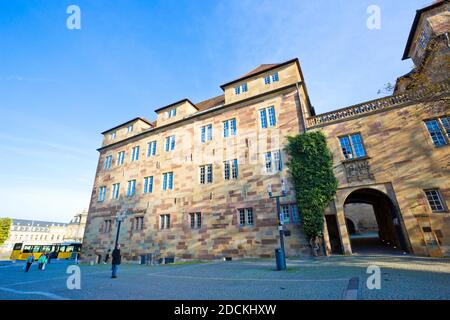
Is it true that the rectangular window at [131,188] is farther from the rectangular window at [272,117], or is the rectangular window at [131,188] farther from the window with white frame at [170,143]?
the rectangular window at [272,117]

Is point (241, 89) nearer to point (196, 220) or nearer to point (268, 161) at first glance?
point (268, 161)

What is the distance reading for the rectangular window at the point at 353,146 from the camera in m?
14.6

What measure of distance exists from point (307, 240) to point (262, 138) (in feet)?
29.1

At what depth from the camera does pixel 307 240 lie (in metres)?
14.4

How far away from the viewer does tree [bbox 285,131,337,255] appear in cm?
1410

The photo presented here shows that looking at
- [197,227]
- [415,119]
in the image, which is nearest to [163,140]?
[197,227]

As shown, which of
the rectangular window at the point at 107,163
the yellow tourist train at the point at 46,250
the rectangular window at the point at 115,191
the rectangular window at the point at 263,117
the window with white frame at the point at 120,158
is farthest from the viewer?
the yellow tourist train at the point at 46,250

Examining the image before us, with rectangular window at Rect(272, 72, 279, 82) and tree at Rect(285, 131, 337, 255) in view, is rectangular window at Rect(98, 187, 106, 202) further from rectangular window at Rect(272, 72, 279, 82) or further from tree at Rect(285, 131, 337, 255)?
rectangular window at Rect(272, 72, 279, 82)

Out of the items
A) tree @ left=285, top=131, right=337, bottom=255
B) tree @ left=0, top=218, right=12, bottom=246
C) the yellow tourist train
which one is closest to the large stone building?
tree @ left=285, top=131, right=337, bottom=255

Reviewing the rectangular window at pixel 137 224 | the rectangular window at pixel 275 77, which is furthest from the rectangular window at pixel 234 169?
the rectangular window at pixel 137 224

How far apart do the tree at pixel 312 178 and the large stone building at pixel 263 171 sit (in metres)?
0.64

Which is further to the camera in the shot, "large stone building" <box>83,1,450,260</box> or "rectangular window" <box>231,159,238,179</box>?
"rectangular window" <box>231,159,238,179</box>

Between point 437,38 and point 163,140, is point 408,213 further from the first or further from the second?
point 163,140

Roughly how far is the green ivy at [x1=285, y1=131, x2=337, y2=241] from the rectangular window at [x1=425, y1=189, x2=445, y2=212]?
5.05 metres
